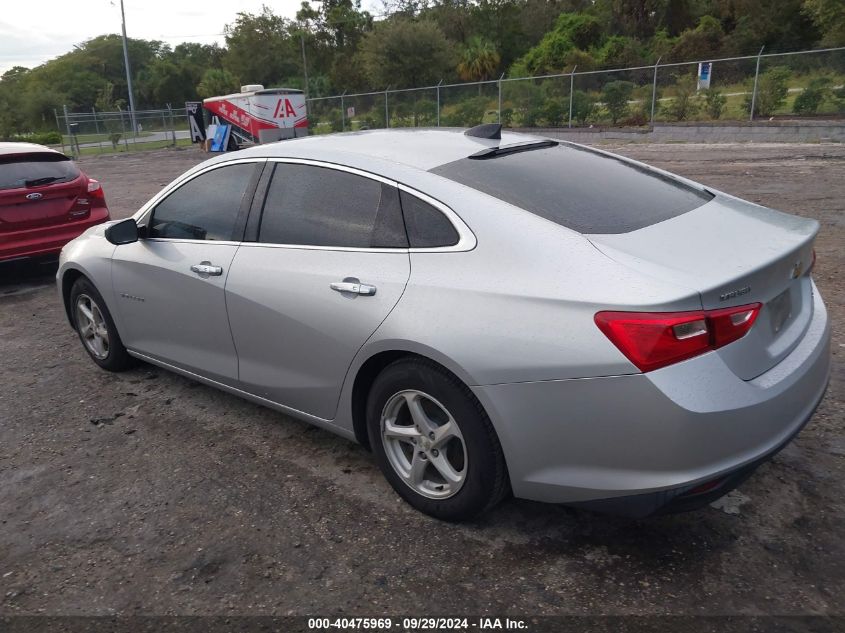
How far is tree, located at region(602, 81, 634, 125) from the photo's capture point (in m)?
22.9

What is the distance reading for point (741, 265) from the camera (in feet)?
7.97

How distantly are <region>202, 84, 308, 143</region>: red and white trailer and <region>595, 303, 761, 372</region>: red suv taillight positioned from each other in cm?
2623

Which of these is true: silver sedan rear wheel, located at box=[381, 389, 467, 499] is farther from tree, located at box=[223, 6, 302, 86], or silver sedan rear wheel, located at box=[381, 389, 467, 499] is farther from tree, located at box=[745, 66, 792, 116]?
tree, located at box=[223, 6, 302, 86]

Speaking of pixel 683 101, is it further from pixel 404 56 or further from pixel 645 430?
pixel 404 56

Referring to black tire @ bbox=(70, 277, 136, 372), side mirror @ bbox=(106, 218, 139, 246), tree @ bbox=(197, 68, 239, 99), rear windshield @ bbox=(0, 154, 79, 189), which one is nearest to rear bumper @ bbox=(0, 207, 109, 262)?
rear windshield @ bbox=(0, 154, 79, 189)

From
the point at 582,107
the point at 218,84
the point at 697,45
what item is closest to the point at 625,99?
the point at 582,107

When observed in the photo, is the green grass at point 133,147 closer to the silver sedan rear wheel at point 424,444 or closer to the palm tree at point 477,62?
the palm tree at point 477,62

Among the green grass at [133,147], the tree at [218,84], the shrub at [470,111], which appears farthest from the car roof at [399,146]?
the tree at [218,84]

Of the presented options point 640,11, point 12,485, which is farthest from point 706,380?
point 640,11

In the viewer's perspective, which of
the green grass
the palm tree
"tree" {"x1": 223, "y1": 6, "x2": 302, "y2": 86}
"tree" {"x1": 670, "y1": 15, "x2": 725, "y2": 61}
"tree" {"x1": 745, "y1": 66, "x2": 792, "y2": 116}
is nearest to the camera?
"tree" {"x1": 745, "y1": 66, "x2": 792, "y2": 116}

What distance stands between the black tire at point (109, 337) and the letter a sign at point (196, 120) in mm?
28617

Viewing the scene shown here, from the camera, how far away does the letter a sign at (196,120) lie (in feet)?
102

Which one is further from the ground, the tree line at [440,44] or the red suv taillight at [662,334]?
the tree line at [440,44]

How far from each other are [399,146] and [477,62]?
48194mm
